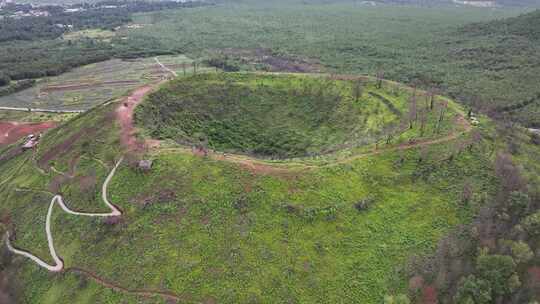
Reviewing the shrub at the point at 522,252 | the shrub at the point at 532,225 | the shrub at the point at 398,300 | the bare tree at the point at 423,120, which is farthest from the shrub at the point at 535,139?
the shrub at the point at 398,300

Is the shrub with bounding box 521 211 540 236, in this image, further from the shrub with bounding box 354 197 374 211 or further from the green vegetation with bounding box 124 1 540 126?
the green vegetation with bounding box 124 1 540 126

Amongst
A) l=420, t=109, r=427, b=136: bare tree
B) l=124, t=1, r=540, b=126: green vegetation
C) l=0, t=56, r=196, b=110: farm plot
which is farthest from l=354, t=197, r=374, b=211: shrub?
l=0, t=56, r=196, b=110: farm plot

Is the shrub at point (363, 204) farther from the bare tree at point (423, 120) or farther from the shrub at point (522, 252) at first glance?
the bare tree at point (423, 120)

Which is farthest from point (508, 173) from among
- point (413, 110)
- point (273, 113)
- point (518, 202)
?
point (273, 113)

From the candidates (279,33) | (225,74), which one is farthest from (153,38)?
(225,74)

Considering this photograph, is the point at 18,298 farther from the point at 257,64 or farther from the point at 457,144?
the point at 257,64

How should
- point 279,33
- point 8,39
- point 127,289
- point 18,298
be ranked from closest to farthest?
point 127,289, point 18,298, point 8,39, point 279,33
